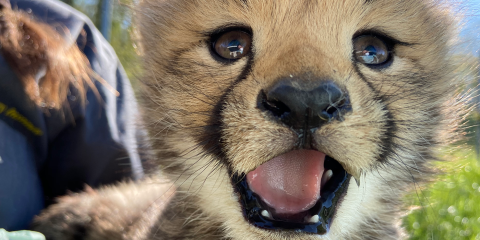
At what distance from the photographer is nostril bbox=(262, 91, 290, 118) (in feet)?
3.25

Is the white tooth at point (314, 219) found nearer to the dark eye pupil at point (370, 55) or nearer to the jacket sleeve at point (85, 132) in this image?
the dark eye pupil at point (370, 55)

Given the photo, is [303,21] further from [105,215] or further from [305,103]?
[105,215]

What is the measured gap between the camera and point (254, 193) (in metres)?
1.21

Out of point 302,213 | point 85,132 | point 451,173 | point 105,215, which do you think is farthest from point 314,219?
point 85,132

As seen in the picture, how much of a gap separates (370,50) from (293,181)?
1.67 ft

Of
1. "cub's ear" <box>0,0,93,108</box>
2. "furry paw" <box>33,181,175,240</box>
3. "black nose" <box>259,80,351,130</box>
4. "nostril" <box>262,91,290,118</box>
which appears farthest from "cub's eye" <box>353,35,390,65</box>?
"cub's ear" <box>0,0,93,108</box>

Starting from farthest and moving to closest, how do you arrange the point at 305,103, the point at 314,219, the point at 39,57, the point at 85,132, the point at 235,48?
1. the point at 85,132
2. the point at 39,57
3. the point at 235,48
4. the point at 314,219
5. the point at 305,103

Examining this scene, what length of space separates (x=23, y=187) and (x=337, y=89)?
1.58 meters

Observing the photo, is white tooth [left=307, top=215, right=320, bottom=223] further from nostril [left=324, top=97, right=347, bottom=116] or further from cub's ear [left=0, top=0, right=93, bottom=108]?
cub's ear [left=0, top=0, right=93, bottom=108]

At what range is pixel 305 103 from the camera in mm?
959

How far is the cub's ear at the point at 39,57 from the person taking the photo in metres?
1.81

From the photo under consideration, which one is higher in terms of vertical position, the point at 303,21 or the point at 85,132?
the point at 303,21

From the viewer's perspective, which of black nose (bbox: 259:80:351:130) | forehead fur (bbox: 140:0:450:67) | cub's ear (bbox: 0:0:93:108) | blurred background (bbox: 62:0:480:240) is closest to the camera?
black nose (bbox: 259:80:351:130)

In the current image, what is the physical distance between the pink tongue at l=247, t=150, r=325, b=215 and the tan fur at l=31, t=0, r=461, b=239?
0.09 metres
